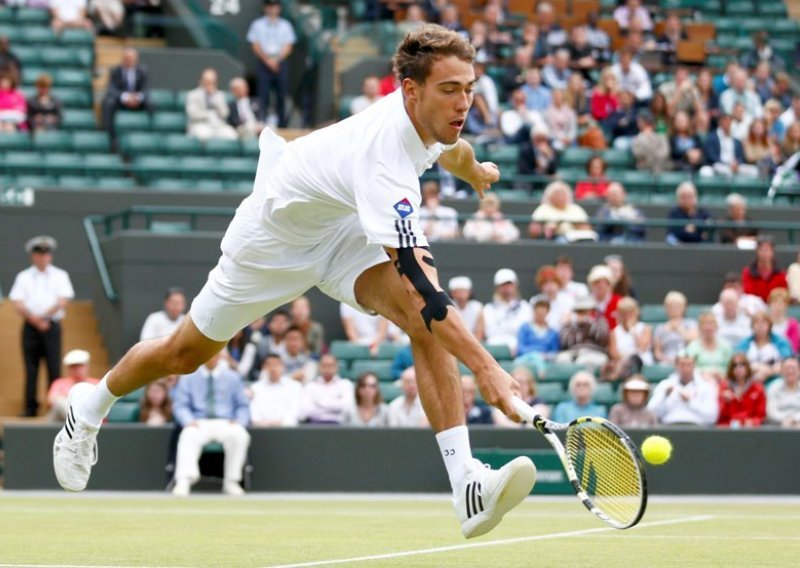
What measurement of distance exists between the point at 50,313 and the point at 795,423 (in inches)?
277

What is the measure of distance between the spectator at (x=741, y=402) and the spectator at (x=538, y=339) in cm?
169

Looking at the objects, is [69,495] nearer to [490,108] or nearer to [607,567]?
[607,567]

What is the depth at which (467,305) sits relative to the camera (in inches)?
614

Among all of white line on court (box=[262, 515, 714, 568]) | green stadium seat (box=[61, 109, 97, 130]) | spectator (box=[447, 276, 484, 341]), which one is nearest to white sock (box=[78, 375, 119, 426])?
white line on court (box=[262, 515, 714, 568])

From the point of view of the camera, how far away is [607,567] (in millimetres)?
6473

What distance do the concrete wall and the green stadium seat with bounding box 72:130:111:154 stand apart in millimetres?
5710

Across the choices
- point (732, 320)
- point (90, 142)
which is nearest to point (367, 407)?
point (732, 320)

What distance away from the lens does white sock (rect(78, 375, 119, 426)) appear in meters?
7.55

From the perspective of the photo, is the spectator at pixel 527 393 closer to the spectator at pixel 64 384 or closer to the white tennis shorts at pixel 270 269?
the spectator at pixel 64 384

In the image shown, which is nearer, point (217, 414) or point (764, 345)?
point (217, 414)

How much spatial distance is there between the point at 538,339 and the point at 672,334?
4.34ft

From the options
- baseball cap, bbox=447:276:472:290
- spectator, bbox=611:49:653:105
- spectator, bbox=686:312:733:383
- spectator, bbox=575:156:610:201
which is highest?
spectator, bbox=611:49:653:105

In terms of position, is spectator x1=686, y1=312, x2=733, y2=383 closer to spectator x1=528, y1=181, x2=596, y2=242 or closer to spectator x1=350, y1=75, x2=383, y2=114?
spectator x1=528, y1=181, x2=596, y2=242

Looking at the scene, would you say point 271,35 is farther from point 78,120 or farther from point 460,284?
point 460,284
